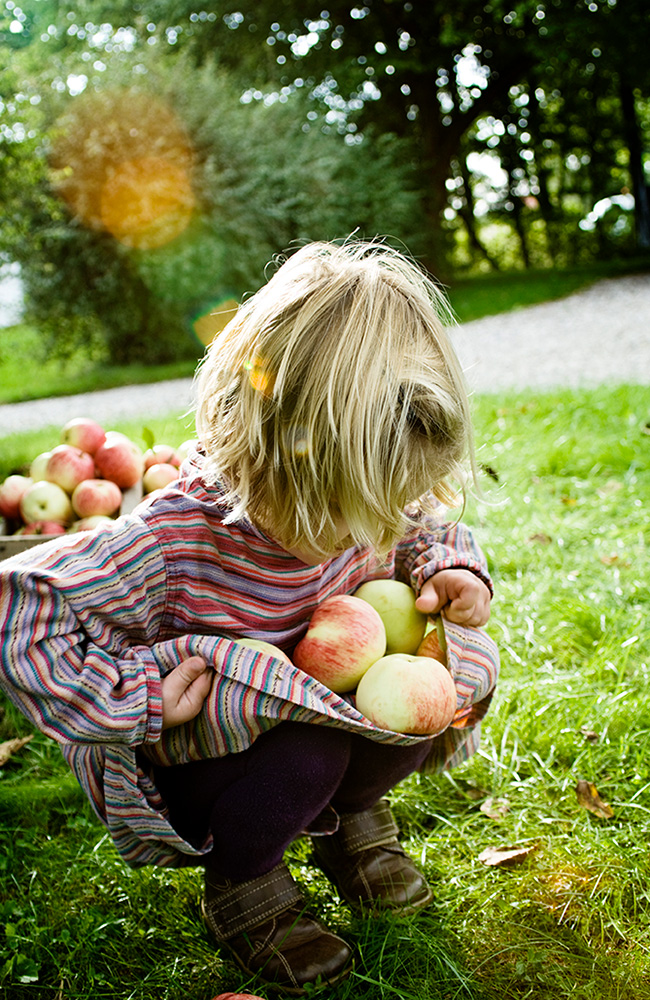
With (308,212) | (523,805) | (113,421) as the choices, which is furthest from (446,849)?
(308,212)

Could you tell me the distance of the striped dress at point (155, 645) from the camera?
127 centimetres

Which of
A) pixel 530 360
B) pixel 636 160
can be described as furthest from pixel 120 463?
pixel 636 160

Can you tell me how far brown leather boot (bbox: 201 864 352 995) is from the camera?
143 cm

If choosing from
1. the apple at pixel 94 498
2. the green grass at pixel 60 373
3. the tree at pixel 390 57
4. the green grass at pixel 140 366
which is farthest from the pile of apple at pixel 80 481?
the tree at pixel 390 57

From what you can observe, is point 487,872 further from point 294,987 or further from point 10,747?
point 10,747

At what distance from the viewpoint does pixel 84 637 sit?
4.42ft

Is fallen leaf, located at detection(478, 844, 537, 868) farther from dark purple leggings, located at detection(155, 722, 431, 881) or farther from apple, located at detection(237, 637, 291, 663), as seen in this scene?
apple, located at detection(237, 637, 291, 663)

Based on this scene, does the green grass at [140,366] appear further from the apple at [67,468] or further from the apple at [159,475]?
the apple at [159,475]

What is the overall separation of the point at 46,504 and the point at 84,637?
1.38 meters

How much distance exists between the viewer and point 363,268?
140 centimetres

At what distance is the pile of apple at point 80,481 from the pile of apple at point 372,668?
123 cm

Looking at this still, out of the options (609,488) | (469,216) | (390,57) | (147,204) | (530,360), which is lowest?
(530,360)

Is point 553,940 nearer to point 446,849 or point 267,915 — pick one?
point 446,849

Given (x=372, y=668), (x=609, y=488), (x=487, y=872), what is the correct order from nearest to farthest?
(x=372, y=668) → (x=487, y=872) → (x=609, y=488)
